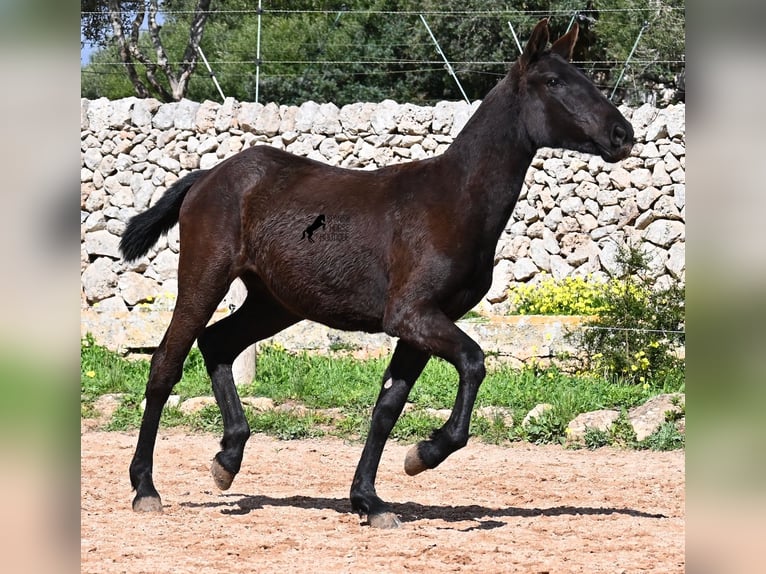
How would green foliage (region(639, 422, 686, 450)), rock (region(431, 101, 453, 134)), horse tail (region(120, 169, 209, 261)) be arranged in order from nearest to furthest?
1. horse tail (region(120, 169, 209, 261))
2. green foliage (region(639, 422, 686, 450))
3. rock (region(431, 101, 453, 134))

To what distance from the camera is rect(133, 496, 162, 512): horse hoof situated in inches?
214

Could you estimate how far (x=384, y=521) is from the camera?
5062 mm

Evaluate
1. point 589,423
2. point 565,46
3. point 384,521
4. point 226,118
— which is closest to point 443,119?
point 226,118

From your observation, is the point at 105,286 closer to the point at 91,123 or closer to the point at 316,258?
the point at 91,123

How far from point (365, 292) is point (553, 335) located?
4.98 meters

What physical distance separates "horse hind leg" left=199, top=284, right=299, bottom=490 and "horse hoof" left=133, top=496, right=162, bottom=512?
0.38 m

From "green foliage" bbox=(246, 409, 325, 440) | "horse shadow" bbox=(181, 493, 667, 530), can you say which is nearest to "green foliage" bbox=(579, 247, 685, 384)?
"green foliage" bbox=(246, 409, 325, 440)

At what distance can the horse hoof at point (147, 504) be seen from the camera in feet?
17.8

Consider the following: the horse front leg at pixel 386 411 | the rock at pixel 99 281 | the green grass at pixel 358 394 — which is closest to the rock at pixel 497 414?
the green grass at pixel 358 394

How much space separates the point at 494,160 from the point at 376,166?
7.46 metres

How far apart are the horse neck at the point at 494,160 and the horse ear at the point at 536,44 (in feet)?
0.47

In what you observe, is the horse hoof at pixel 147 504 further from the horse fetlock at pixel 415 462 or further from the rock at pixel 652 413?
the rock at pixel 652 413

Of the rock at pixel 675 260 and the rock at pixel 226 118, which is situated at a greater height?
the rock at pixel 226 118
